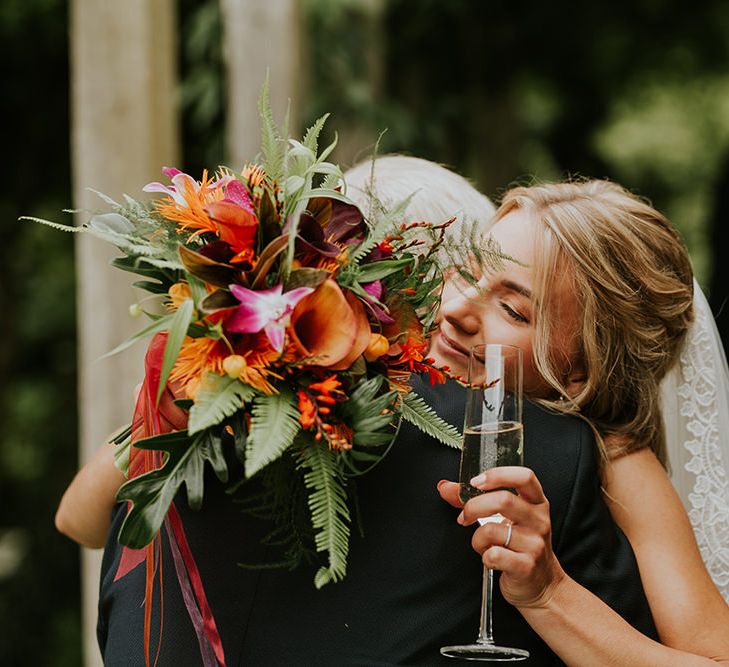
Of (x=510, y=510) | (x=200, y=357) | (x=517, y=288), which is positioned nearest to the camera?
(x=200, y=357)

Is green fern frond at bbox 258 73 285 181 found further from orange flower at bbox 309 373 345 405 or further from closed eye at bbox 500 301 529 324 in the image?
closed eye at bbox 500 301 529 324

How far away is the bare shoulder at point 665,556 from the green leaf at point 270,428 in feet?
2.67

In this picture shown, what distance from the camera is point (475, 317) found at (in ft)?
7.88

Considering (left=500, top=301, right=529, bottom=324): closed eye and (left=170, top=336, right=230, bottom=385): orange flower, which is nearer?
(left=170, top=336, right=230, bottom=385): orange flower

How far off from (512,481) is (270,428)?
449 millimetres

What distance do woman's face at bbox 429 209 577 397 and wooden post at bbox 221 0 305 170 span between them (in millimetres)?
2264

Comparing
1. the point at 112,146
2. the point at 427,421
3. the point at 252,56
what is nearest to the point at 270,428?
the point at 427,421

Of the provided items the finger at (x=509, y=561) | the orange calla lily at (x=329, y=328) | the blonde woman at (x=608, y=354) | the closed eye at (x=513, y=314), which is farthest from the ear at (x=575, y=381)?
the orange calla lily at (x=329, y=328)

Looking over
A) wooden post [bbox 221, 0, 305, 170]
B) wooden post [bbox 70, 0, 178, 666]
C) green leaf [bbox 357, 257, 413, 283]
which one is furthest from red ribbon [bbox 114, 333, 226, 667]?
wooden post [bbox 221, 0, 305, 170]

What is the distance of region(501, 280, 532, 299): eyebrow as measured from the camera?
2.36 meters

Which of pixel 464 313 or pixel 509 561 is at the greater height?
pixel 464 313

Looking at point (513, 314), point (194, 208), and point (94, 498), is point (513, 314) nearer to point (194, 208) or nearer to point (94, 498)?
point (194, 208)

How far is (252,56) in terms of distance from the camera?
4.55 metres

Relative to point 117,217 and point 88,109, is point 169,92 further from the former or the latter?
point 117,217
